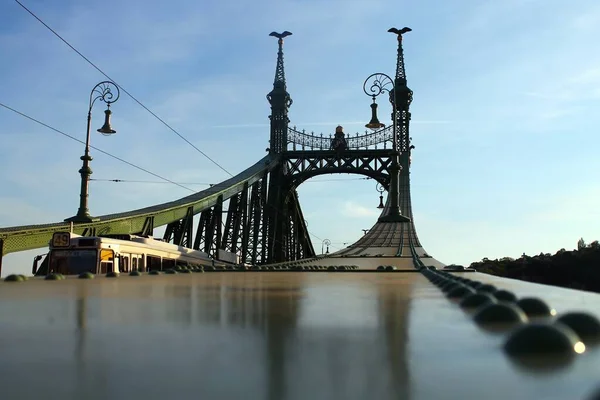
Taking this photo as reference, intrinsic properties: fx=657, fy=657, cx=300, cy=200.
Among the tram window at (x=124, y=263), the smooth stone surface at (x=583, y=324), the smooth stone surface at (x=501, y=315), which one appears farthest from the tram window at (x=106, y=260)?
the smooth stone surface at (x=583, y=324)

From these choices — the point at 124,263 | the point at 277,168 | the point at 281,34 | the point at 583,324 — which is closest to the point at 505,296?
the point at 583,324

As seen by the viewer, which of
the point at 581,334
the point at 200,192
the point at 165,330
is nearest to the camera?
the point at 581,334

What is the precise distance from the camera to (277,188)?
57.7 metres

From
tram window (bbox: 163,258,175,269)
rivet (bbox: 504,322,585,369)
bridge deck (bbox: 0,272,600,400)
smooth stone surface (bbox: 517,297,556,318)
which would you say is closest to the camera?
bridge deck (bbox: 0,272,600,400)

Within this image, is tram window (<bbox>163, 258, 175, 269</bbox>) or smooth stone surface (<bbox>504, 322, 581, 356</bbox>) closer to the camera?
smooth stone surface (<bbox>504, 322, 581, 356</bbox>)

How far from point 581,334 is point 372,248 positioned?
1211 inches

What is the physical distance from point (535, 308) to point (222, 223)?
43.4 metres

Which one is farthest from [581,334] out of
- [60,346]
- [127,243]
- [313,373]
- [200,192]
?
[200,192]

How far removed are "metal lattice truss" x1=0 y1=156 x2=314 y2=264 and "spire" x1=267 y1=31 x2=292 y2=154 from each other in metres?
Answer: 1.33

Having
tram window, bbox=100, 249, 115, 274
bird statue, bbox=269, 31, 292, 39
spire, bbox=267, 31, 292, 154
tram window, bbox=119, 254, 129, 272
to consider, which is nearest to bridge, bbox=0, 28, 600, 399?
tram window, bbox=100, 249, 115, 274

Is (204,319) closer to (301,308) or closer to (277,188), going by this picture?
(301,308)

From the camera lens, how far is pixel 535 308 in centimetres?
397

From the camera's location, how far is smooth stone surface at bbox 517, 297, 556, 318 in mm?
3938

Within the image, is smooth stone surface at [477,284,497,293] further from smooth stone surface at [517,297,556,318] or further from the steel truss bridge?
the steel truss bridge
